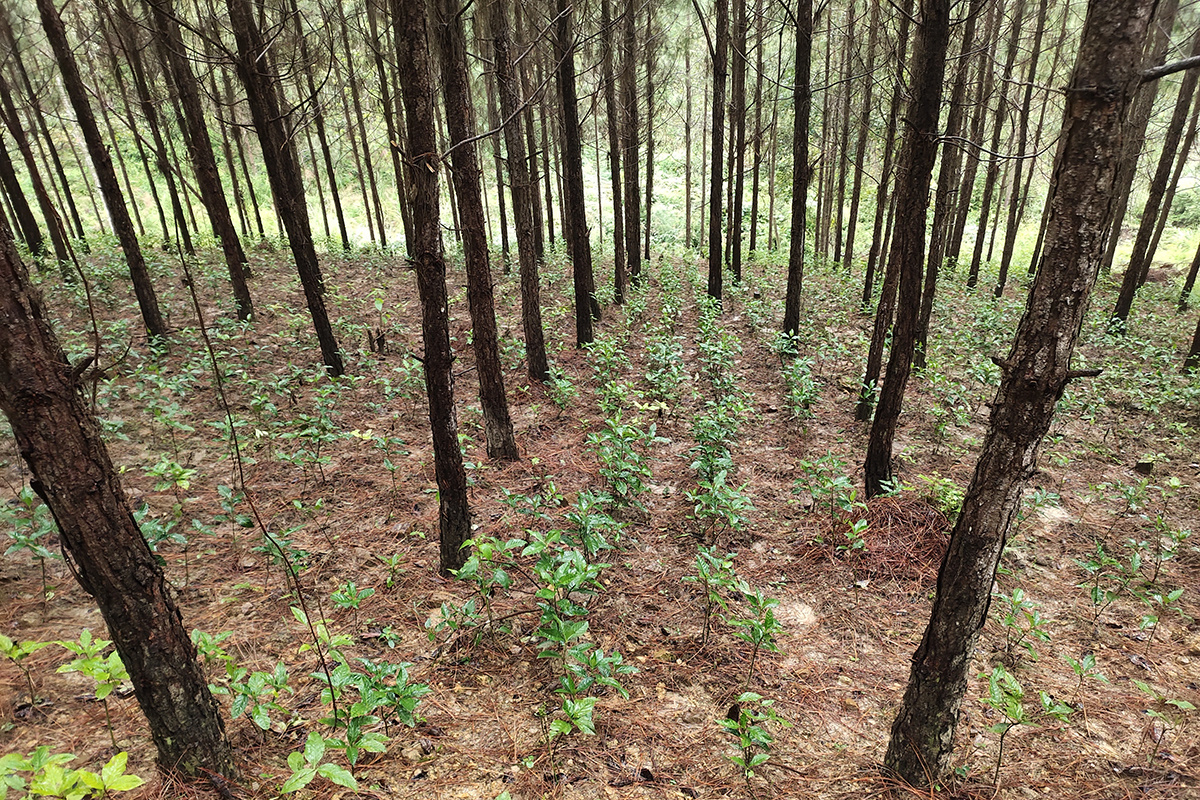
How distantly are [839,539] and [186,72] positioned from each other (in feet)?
40.7

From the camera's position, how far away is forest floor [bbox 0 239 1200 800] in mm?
2965

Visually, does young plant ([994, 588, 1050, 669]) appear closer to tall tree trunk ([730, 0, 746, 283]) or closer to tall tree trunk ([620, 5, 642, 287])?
tall tree trunk ([730, 0, 746, 283])

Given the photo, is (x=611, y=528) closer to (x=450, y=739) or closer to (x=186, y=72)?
(x=450, y=739)

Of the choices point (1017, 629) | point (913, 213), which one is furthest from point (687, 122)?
point (1017, 629)

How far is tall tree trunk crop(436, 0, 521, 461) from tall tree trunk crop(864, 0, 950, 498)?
13.6 ft

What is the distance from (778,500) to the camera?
19.4 feet

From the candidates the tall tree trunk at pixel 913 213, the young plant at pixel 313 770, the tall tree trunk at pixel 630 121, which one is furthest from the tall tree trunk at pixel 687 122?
the young plant at pixel 313 770

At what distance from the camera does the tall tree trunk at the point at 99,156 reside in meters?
7.24

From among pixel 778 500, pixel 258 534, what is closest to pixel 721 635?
pixel 778 500

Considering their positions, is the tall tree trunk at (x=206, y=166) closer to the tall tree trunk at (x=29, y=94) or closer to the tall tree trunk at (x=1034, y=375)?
the tall tree trunk at (x=29, y=94)

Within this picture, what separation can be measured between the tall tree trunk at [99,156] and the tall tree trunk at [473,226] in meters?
5.29

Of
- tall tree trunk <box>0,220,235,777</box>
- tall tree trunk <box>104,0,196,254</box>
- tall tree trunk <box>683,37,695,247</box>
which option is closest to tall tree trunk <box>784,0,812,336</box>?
tall tree trunk <box>104,0,196,254</box>

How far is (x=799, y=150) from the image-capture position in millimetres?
9180

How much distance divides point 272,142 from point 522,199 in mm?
3486
